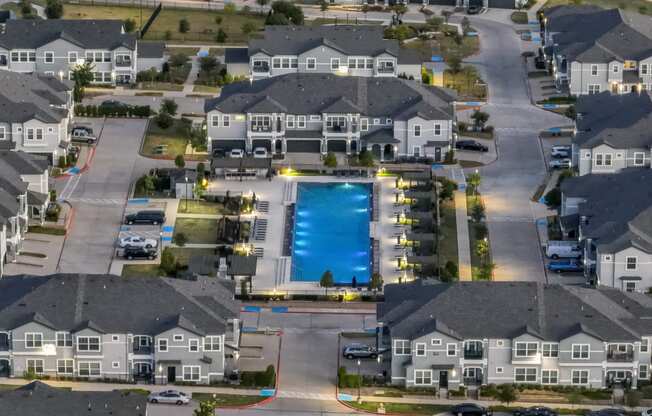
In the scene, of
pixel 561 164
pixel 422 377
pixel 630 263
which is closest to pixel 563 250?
pixel 630 263

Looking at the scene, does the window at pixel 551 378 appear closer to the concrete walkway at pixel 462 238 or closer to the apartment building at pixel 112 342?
the concrete walkway at pixel 462 238

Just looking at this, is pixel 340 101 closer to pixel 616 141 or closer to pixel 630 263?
pixel 616 141

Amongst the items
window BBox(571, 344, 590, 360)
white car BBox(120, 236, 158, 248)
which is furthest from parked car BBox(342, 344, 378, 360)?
white car BBox(120, 236, 158, 248)

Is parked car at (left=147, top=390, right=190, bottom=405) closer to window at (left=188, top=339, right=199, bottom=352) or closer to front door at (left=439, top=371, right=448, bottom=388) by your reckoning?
window at (left=188, top=339, right=199, bottom=352)

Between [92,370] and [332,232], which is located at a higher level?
[332,232]

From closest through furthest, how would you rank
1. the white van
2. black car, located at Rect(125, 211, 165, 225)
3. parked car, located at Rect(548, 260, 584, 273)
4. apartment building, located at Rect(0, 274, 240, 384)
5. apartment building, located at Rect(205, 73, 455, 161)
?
apartment building, located at Rect(0, 274, 240, 384)
parked car, located at Rect(548, 260, 584, 273)
the white van
black car, located at Rect(125, 211, 165, 225)
apartment building, located at Rect(205, 73, 455, 161)

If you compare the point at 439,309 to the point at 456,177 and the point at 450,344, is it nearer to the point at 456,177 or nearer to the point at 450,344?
the point at 450,344
